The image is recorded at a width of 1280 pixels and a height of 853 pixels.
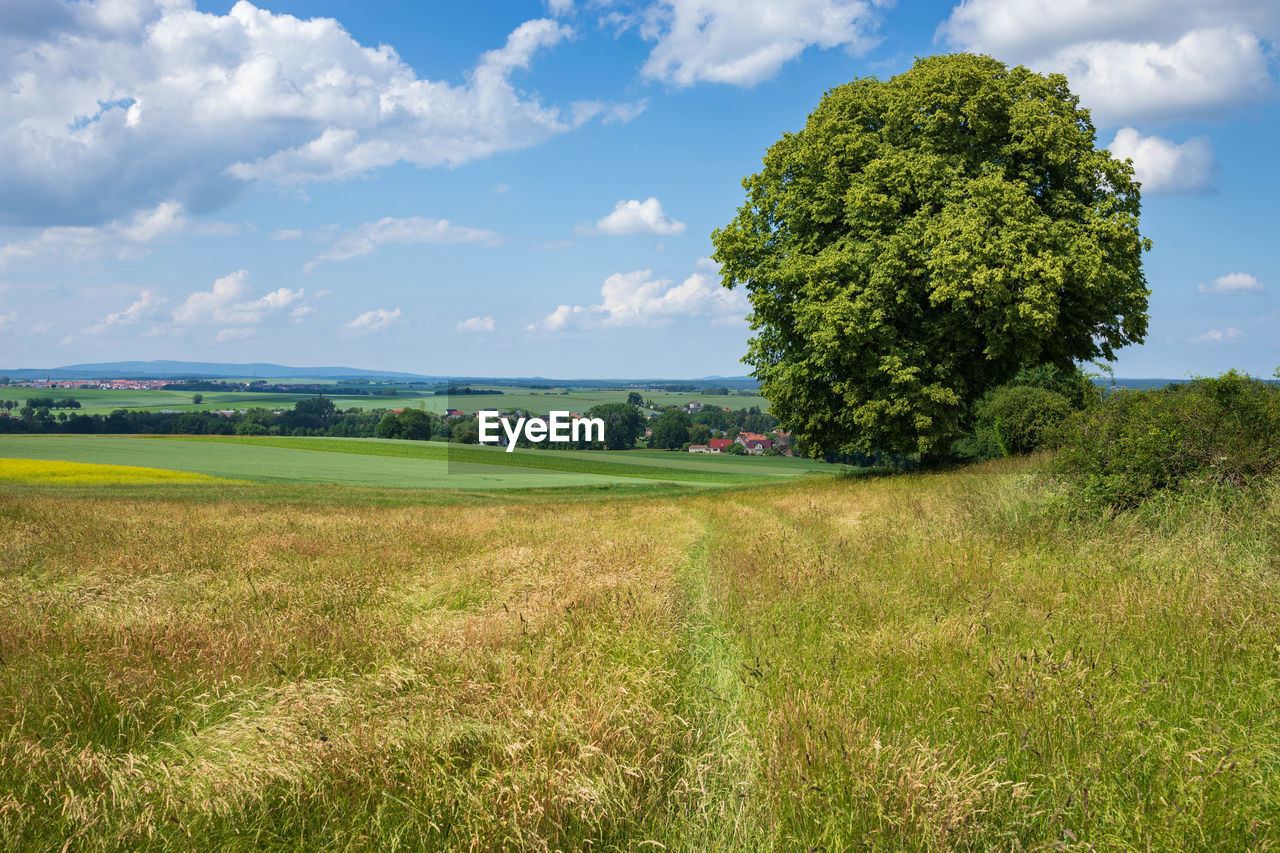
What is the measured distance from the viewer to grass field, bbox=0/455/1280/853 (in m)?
3.26

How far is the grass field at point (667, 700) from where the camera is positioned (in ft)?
10.7

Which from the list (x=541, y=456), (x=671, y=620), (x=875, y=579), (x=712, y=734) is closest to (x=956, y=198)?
(x=875, y=579)

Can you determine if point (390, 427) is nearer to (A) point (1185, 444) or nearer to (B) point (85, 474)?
(B) point (85, 474)

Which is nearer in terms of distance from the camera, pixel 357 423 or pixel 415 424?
pixel 415 424

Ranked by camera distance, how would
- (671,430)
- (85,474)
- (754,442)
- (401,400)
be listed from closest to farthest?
(85,474) → (754,442) → (671,430) → (401,400)

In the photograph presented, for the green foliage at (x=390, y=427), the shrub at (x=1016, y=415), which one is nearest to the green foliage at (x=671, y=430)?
→ the green foliage at (x=390, y=427)

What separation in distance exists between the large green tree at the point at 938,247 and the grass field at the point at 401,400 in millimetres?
5651

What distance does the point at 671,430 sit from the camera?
→ 2056 inches

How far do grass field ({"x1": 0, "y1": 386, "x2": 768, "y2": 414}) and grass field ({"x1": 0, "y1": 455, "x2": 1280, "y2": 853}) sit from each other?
20.7 meters

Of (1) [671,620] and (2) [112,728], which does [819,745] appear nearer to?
(1) [671,620]

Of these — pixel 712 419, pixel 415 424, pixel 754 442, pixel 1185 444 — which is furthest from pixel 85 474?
pixel 1185 444

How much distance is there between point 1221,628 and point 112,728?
314 inches

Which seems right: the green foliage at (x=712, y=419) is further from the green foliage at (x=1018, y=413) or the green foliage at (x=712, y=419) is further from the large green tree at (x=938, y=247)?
the green foliage at (x=1018, y=413)

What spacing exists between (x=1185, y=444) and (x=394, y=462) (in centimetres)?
4134
